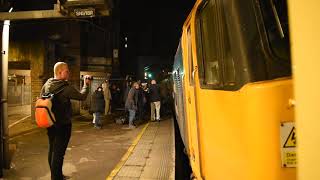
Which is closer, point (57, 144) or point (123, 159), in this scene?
point (57, 144)

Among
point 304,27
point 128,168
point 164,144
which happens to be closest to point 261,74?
point 304,27

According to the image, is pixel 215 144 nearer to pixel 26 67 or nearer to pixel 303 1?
pixel 303 1

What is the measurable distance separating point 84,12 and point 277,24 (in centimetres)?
545

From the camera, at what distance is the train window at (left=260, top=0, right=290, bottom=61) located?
6.33 feet

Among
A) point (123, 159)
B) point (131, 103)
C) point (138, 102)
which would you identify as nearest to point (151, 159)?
point (123, 159)

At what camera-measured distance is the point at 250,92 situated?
1.74 metres

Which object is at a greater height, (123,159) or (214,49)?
(214,49)

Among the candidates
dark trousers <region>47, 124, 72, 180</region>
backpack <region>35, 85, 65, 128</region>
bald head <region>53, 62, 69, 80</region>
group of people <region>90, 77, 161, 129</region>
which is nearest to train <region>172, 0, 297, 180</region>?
backpack <region>35, 85, 65, 128</region>

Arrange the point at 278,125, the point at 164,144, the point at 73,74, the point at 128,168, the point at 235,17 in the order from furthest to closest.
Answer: the point at 73,74 < the point at 164,144 < the point at 128,168 < the point at 235,17 < the point at 278,125

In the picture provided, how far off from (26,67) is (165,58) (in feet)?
103

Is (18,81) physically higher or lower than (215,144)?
higher

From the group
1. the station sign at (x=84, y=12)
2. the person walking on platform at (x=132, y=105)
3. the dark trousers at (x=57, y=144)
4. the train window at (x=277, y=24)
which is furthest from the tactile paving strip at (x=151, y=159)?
the train window at (x=277, y=24)

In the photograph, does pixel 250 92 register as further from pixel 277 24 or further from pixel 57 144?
pixel 57 144

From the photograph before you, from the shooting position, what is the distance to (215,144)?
97.3 inches
